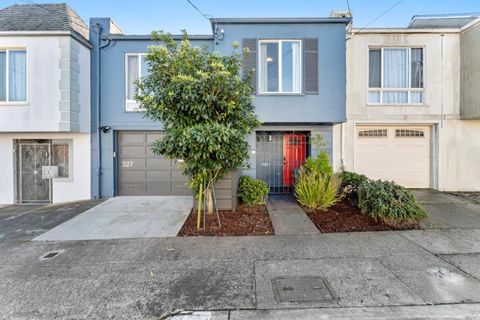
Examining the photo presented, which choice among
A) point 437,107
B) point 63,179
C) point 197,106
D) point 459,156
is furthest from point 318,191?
point 63,179

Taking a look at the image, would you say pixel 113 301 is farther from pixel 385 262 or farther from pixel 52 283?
pixel 385 262

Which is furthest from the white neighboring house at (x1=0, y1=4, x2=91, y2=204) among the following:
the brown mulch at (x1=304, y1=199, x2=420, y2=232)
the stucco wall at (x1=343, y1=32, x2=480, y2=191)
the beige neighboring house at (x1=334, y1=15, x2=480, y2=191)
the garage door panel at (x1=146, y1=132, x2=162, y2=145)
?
the stucco wall at (x1=343, y1=32, x2=480, y2=191)

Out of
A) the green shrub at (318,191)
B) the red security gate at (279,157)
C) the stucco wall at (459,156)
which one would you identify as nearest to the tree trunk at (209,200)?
the green shrub at (318,191)

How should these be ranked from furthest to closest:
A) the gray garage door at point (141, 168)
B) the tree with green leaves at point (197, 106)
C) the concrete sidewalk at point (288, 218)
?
1. the gray garage door at point (141, 168)
2. the concrete sidewalk at point (288, 218)
3. the tree with green leaves at point (197, 106)

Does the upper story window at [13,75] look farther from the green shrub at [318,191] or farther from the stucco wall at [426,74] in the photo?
the stucco wall at [426,74]

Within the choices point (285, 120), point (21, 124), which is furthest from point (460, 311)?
point (21, 124)

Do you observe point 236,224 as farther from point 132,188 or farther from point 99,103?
point 99,103

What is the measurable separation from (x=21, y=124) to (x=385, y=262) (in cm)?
982

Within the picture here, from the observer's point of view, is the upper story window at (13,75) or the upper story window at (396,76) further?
the upper story window at (396,76)

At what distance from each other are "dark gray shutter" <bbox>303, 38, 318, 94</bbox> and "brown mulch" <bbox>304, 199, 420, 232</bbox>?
371 centimetres

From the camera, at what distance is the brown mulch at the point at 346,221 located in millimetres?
→ 5232

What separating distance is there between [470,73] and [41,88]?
14.2 meters

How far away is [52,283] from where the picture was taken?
3.31 m

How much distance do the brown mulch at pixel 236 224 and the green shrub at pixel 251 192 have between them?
16.7 inches
